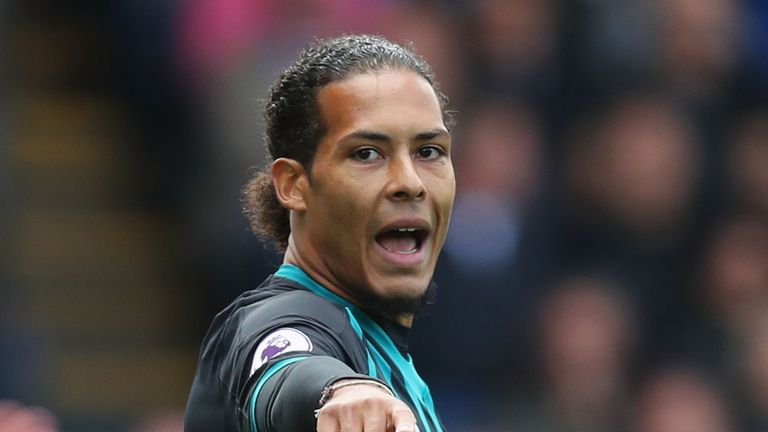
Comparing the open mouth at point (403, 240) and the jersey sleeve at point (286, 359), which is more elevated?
the open mouth at point (403, 240)

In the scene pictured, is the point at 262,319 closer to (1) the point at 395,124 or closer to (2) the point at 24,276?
(1) the point at 395,124

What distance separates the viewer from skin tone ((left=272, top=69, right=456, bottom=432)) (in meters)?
3.19

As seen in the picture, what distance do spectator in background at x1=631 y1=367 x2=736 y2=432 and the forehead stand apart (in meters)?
4.19

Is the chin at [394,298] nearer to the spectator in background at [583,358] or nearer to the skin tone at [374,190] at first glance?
the skin tone at [374,190]

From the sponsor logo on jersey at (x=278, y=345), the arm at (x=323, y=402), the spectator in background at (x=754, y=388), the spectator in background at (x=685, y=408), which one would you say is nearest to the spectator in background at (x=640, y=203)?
the spectator in background at (x=685, y=408)

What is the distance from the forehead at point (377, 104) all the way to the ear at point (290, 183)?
141mm

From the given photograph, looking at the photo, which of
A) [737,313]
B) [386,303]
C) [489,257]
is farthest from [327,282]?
[737,313]

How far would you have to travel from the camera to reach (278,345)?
2.72 meters

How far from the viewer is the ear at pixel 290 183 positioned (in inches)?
130

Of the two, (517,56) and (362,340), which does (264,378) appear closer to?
(362,340)

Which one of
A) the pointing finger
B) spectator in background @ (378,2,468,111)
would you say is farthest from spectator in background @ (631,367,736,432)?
the pointing finger

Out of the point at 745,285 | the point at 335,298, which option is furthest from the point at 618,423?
the point at 335,298

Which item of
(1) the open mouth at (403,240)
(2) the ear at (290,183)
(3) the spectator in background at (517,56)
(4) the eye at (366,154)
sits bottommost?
(1) the open mouth at (403,240)

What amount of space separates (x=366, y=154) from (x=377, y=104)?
11cm
